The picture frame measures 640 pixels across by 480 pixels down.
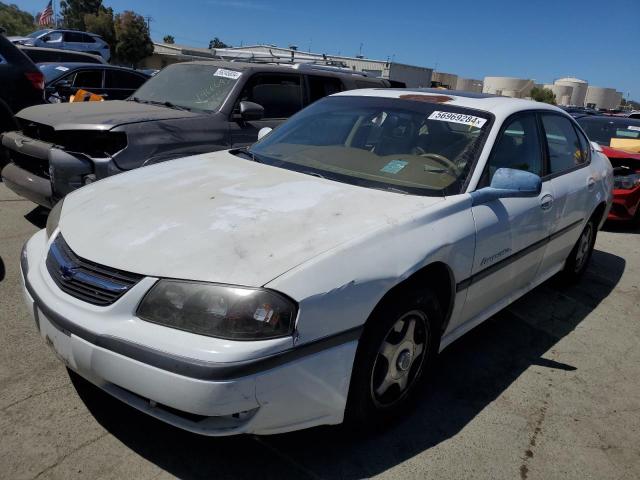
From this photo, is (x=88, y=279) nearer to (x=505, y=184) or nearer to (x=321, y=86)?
(x=505, y=184)

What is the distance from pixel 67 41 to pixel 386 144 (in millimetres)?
23849

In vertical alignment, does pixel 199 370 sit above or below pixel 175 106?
below

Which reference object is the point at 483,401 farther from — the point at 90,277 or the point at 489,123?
the point at 90,277

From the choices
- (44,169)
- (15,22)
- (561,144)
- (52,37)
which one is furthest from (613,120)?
(15,22)

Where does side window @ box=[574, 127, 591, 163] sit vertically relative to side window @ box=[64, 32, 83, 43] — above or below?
above

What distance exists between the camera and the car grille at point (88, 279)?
2076 millimetres

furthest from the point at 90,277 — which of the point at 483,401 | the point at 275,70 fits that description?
the point at 275,70

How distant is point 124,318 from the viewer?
202 centimetres

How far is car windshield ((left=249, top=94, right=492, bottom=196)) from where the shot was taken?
2990 millimetres

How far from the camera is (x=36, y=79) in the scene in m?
6.73

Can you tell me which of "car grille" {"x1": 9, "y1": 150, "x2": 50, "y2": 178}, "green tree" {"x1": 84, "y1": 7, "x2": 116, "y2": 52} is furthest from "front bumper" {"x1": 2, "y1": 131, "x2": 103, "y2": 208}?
"green tree" {"x1": 84, "y1": 7, "x2": 116, "y2": 52}

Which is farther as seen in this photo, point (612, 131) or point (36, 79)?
point (612, 131)

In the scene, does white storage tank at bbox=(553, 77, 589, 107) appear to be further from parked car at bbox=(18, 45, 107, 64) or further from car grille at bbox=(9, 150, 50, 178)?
car grille at bbox=(9, 150, 50, 178)

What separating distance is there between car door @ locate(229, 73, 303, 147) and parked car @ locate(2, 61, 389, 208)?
0.01 m
